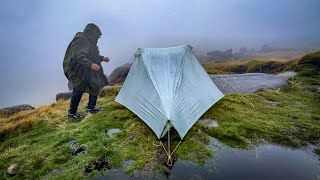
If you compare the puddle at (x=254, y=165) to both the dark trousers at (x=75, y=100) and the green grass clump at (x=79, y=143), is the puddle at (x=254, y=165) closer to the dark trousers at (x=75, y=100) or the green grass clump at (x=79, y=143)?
the green grass clump at (x=79, y=143)

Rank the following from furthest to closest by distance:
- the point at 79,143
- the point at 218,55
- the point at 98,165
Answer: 1. the point at 218,55
2. the point at 79,143
3. the point at 98,165

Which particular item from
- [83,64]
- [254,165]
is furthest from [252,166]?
[83,64]

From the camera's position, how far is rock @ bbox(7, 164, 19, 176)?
22.2ft

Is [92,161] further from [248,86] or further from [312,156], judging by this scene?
[248,86]

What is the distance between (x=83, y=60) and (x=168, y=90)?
3.39 metres

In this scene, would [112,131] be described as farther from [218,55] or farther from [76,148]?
[218,55]

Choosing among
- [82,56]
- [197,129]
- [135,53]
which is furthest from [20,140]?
[197,129]

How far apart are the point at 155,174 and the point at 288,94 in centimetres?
934

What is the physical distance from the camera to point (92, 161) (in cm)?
689

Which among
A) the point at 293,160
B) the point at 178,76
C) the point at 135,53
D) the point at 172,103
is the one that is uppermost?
the point at 135,53

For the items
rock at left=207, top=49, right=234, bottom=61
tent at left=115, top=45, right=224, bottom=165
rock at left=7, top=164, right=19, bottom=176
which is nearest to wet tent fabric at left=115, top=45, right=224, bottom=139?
tent at left=115, top=45, right=224, bottom=165

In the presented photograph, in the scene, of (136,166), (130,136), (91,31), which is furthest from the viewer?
(91,31)

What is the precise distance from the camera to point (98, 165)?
673 cm

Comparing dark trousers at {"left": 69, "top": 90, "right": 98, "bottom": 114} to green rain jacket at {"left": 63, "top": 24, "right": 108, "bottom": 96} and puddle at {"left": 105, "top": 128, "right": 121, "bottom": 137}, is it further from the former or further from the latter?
puddle at {"left": 105, "top": 128, "right": 121, "bottom": 137}
